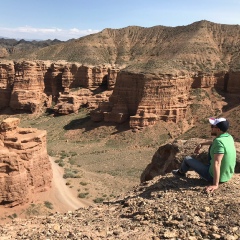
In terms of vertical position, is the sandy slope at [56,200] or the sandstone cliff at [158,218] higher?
the sandstone cliff at [158,218]

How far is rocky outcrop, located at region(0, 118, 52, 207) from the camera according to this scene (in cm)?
1934

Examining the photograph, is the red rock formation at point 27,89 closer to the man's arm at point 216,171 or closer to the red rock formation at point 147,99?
the red rock formation at point 147,99

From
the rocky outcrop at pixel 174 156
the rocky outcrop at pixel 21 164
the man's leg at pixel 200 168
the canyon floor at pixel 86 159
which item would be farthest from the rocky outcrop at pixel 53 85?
the man's leg at pixel 200 168

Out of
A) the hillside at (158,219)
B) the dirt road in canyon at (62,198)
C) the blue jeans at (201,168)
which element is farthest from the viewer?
the dirt road in canyon at (62,198)

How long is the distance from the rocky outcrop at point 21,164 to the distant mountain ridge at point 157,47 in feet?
146

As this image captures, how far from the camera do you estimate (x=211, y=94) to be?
5216 cm

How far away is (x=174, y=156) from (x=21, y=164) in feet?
38.4

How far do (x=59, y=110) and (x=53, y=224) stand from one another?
159ft

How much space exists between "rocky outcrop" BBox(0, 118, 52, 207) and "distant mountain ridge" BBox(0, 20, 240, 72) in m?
44.4

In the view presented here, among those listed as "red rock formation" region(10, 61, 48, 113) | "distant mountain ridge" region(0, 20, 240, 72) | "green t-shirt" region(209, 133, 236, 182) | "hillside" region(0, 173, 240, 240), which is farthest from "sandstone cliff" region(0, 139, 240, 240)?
"distant mountain ridge" region(0, 20, 240, 72)

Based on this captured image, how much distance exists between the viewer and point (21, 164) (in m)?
20.2

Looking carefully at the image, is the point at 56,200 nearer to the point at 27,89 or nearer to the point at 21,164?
the point at 21,164

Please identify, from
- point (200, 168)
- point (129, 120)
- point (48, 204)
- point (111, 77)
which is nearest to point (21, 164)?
point (48, 204)

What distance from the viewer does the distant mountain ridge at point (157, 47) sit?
225 feet
